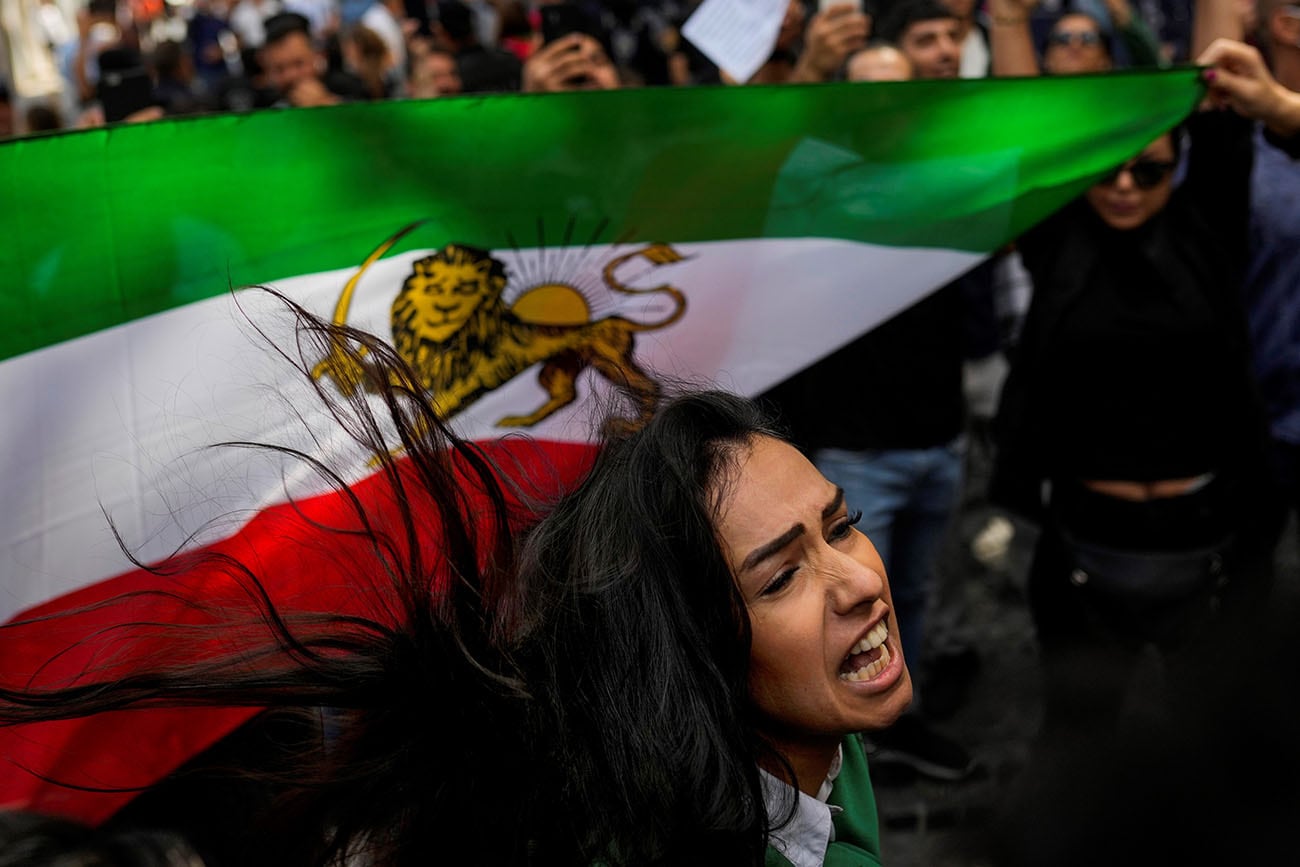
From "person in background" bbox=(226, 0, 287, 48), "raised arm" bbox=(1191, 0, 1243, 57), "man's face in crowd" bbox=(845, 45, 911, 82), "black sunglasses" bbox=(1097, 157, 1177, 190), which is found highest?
"raised arm" bbox=(1191, 0, 1243, 57)

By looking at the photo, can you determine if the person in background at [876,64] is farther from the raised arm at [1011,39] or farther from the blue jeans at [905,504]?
the blue jeans at [905,504]

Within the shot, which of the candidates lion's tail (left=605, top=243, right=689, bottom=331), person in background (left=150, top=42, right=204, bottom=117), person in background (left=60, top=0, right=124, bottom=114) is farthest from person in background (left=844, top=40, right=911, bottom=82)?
person in background (left=60, top=0, right=124, bottom=114)

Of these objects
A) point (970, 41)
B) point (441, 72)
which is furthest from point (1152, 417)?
point (441, 72)

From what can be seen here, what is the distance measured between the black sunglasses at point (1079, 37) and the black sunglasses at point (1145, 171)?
1.27m

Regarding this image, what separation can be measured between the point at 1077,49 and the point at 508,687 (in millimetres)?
3371

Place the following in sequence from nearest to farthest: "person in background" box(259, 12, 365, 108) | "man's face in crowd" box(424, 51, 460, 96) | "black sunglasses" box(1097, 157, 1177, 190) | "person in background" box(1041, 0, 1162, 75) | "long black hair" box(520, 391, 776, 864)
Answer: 1. "long black hair" box(520, 391, 776, 864)
2. "black sunglasses" box(1097, 157, 1177, 190)
3. "person in background" box(1041, 0, 1162, 75)
4. "person in background" box(259, 12, 365, 108)
5. "man's face in crowd" box(424, 51, 460, 96)

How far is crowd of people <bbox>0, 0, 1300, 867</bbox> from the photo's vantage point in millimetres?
1630

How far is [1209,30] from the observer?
3312 mm

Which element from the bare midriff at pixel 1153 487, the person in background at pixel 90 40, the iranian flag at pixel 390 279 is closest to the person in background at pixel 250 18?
the person in background at pixel 90 40

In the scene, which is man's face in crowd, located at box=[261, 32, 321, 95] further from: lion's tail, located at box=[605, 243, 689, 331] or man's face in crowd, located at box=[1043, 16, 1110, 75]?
lion's tail, located at box=[605, 243, 689, 331]

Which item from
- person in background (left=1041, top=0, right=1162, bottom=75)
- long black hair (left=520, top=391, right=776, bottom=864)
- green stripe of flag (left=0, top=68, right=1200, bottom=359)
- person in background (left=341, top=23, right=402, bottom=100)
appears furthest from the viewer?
person in background (left=341, top=23, right=402, bottom=100)

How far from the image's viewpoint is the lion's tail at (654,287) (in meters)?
2.82

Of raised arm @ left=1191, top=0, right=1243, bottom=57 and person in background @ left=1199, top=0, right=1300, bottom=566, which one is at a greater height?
raised arm @ left=1191, top=0, right=1243, bottom=57

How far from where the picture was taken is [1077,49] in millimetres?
4227
